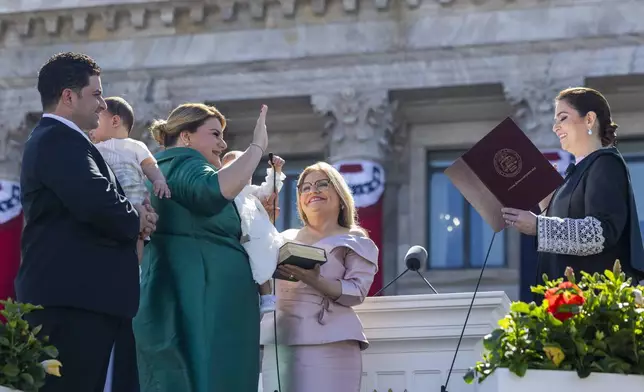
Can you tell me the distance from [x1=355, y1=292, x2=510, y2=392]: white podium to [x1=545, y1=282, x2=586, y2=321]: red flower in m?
2.41

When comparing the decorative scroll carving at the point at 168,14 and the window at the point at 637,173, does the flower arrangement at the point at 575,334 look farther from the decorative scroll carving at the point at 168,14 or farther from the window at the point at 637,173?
the decorative scroll carving at the point at 168,14

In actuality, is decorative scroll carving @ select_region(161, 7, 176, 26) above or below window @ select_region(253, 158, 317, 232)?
above

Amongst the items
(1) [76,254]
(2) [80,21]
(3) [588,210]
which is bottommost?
(1) [76,254]

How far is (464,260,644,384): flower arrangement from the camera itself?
22.0 ft

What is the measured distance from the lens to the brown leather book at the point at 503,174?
8.89m

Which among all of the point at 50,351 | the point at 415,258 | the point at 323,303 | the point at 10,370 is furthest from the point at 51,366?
the point at 415,258

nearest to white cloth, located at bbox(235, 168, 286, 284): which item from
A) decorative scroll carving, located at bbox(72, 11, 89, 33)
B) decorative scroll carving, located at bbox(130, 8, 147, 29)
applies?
decorative scroll carving, located at bbox(130, 8, 147, 29)

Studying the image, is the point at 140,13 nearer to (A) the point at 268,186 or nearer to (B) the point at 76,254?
(A) the point at 268,186

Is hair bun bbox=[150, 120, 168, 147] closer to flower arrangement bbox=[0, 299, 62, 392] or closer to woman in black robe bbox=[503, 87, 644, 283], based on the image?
woman in black robe bbox=[503, 87, 644, 283]

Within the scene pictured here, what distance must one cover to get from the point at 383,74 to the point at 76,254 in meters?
18.3

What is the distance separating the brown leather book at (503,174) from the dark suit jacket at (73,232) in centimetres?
231

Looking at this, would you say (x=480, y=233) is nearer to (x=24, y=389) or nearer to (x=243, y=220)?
(x=243, y=220)

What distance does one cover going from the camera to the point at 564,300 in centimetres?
698

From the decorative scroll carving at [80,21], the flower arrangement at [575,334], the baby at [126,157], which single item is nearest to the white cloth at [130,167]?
the baby at [126,157]
